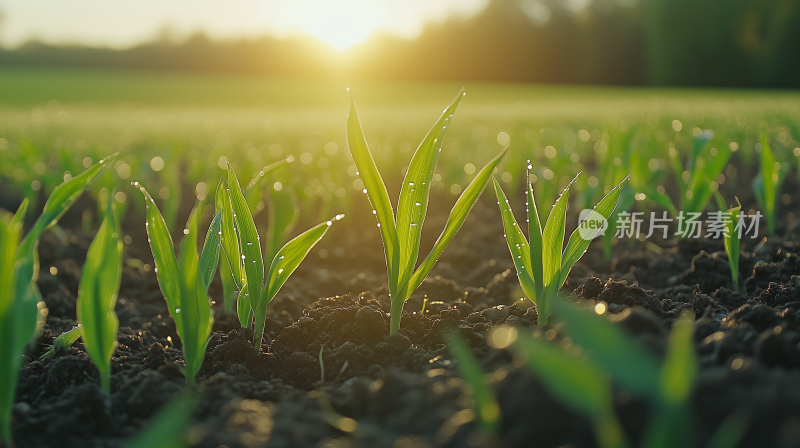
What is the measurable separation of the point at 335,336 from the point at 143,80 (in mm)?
33122

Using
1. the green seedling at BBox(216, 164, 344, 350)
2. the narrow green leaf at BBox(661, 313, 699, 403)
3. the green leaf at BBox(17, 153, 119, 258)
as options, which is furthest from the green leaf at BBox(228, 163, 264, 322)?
the narrow green leaf at BBox(661, 313, 699, 403)

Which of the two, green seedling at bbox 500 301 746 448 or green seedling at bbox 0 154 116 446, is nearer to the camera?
green seedling at bbox 500 301 746 448

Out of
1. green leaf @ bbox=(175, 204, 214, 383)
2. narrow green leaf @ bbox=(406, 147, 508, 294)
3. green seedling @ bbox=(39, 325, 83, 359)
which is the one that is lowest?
green seedling @ bbox=(39, 325, 83, 359)

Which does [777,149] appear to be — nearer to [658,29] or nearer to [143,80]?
[658,29]

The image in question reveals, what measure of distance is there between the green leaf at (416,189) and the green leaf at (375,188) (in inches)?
0.9

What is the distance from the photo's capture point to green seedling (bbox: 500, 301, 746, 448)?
572 millimetres

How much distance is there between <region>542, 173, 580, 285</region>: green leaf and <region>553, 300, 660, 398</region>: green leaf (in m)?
0.59

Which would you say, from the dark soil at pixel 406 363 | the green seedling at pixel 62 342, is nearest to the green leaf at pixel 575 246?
the dark soil at pixel 406 363

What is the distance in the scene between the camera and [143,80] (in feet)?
98.1

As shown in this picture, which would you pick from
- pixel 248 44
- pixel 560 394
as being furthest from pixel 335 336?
pixel 248 44

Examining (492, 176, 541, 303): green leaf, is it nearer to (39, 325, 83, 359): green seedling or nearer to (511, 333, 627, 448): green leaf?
(511, 333, 627, 448): green leaf

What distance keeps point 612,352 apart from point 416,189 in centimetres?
62

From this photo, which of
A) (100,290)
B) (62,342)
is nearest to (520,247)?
(100,290)

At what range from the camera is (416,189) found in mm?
1153
